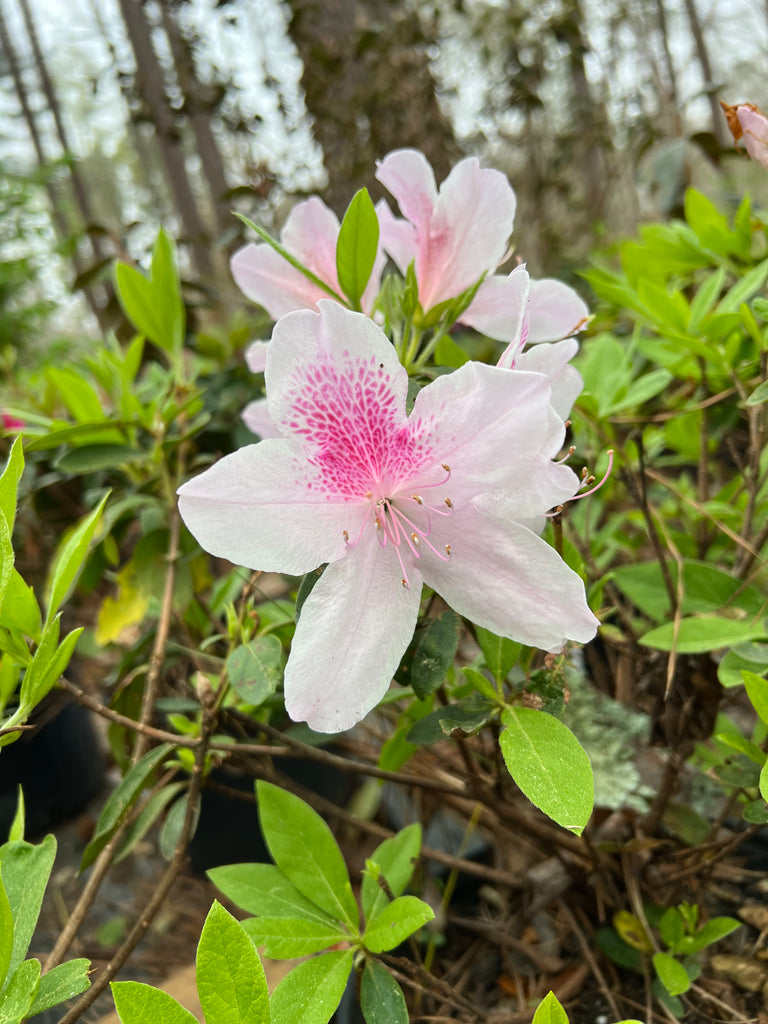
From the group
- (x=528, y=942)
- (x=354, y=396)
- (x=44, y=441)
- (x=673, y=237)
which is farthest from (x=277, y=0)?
(x=528, y=942)

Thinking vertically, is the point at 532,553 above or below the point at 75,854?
above

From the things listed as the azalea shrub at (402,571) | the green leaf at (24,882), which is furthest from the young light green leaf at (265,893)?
the green leaf at (24,882)

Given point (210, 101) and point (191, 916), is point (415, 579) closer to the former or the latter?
point (191, 916)

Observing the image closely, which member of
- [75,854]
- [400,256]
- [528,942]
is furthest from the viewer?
[75,854]

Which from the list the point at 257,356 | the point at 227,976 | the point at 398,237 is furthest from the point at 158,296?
the point at 227,976

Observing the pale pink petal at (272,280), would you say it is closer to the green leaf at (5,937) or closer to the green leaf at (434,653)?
the green leaf at (434,653)

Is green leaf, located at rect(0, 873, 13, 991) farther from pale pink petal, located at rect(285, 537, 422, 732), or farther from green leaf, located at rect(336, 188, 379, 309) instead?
green leaf, located at rect(336, 188, 379, 309)

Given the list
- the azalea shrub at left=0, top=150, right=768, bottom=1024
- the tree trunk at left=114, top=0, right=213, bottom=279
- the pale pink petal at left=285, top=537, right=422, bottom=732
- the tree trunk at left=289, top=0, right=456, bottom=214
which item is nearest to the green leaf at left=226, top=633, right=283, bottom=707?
the azalea shrub at left=0, top=150, right=768, bottom=1024

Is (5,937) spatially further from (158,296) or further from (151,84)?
(151,84)
